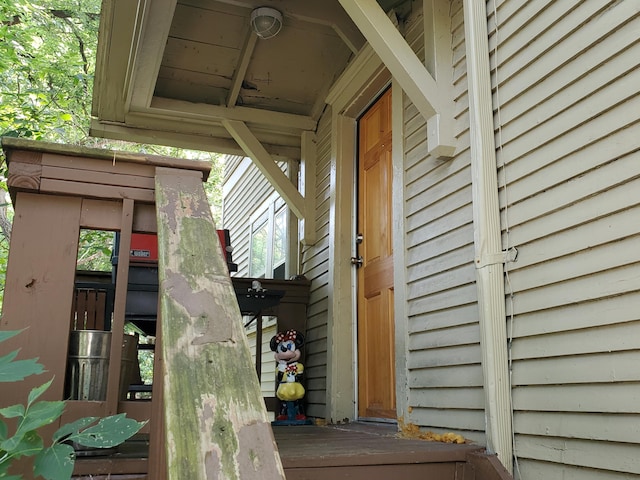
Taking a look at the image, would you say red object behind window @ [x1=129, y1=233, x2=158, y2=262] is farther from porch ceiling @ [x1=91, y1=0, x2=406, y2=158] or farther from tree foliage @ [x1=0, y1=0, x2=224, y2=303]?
tree foliage @ [x1=0, y1=0, x2=224, y2=303]

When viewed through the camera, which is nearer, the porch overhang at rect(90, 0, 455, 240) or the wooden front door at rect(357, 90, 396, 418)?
the wooden front door at rect(357, 90, 396, 418)

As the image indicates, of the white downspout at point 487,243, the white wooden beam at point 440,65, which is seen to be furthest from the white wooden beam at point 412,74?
the white downspout at point 487,243

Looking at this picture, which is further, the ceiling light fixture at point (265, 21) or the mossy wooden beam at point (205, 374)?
the ceiling light fixture at point (265, 21)

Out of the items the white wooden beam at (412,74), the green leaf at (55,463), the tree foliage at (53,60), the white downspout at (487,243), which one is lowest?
the green leaf at (55,463)

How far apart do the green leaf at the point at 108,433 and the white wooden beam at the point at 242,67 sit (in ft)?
11.8

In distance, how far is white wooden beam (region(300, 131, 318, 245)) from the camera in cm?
482

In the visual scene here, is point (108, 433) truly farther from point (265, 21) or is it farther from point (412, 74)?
point (265, 21)

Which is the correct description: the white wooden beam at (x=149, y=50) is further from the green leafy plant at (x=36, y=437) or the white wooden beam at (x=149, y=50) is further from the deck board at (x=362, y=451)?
the green leafy plant at (x=36, y=437)

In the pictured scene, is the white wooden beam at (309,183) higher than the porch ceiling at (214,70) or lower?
lower

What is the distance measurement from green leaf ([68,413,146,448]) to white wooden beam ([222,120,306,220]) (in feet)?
12.9

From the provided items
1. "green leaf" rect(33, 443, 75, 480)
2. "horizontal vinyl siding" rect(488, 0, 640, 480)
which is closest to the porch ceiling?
"horizontal vinyl siding" rect(488, 0, 640, 480)

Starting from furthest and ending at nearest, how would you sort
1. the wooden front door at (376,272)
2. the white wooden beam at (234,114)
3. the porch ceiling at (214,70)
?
the white wooden beam at (234,114) < the porch ceiling at (214,70) < the wooden front door at (376,272)

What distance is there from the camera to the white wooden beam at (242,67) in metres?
4.22

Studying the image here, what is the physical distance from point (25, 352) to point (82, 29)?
10.4 m
